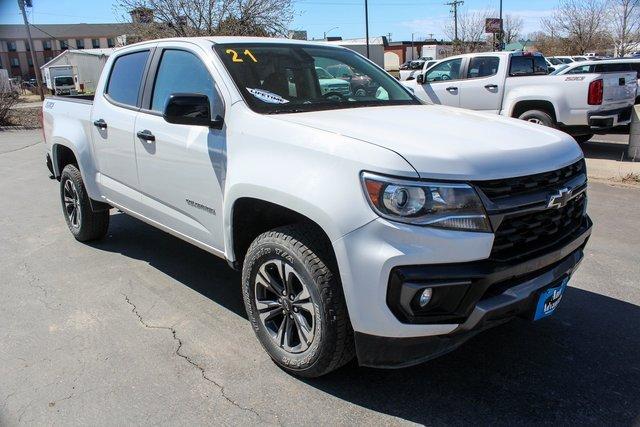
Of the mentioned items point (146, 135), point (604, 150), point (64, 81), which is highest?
point (64, 81)

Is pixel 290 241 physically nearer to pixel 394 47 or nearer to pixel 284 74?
pixel 284 74

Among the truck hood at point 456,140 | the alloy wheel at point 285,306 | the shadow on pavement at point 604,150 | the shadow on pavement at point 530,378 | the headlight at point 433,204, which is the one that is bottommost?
the shadow on pavement at point 604,150

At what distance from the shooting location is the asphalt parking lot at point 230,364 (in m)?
2.80

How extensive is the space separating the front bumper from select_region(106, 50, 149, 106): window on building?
9.34 feet

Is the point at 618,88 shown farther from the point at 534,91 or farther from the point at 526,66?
the point at 526,66

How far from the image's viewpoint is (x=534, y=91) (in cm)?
984

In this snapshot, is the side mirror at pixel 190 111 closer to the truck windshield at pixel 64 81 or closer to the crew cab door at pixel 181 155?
the crew cab door at pixel 181 155

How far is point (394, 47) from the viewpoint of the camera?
78000mm

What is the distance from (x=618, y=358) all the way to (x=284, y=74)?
2.73 metres

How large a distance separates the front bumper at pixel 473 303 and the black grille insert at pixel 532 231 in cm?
6

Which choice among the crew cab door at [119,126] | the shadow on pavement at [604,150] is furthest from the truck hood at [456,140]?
the shadow on pavement at [604,150]

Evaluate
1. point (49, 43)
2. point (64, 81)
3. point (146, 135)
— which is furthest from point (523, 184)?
point (49, 43)

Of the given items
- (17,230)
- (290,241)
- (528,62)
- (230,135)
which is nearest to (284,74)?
(230,135)

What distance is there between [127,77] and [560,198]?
138 inches
